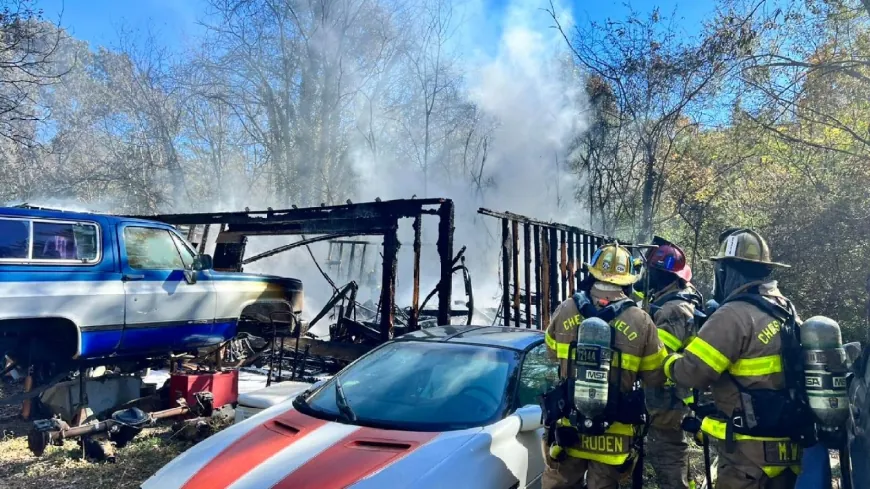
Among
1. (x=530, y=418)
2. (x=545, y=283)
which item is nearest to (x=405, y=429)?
(x=530, y=418)

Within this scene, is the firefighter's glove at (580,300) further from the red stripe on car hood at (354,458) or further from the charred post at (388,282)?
the charred post at (388,282)

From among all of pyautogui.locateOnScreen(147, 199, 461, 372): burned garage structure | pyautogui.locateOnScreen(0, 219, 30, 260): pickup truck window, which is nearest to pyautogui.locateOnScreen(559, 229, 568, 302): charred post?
pyautogui.locateOnScreen(147, 199, 461, 372): burned garage structure

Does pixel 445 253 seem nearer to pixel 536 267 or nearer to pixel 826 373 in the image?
pixel 536 267

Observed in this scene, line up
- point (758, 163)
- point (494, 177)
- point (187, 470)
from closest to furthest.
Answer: point (187, 470)
point (758, 163)
point (494, 177)

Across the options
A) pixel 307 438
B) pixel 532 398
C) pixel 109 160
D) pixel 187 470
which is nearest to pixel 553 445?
pixel 532 398

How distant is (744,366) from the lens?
2854 millimetres

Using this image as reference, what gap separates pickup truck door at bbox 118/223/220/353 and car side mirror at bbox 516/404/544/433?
14.7 ft

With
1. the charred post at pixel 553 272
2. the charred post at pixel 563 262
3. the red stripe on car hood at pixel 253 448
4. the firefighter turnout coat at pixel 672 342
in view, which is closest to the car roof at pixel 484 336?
the firefighter turnout coat at pixel 672 342

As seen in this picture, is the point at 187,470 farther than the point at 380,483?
Yes

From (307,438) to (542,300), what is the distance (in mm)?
6353

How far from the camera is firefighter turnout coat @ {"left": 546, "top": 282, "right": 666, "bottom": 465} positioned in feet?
10.00

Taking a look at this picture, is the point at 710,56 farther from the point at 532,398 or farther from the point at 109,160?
the point at 109,160

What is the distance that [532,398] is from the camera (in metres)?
3.51

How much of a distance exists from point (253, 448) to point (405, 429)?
2.62 ft
